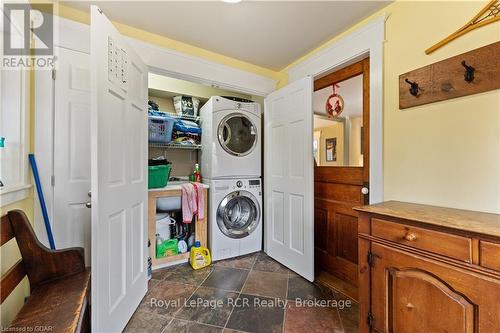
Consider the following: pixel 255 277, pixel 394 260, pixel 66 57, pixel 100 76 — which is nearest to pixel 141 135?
pixel 100 76

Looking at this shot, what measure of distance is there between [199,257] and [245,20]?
2.27m

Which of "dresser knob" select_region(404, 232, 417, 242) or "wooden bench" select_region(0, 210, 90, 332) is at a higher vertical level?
"dresser knob" select_region(404, 232, 417, 242)

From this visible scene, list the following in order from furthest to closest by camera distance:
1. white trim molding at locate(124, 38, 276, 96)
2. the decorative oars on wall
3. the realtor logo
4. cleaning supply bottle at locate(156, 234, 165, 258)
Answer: cleaning supply bottle at locate(156, 234, 165, 258)
white trim molding at locate(124, 38, 276, 96)
the realtor logo
the decorative oars on wall

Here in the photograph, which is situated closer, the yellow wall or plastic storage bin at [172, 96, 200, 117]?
the yellow wall

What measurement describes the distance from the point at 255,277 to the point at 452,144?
6.06 feet

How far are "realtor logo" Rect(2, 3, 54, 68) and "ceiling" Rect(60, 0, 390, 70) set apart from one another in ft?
0.64

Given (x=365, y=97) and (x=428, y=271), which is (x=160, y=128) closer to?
(x=365, y=97)

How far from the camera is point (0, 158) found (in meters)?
1.17

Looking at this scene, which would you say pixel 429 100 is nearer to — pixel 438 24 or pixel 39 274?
pixel 438 24

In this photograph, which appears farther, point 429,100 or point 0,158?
point 429,100

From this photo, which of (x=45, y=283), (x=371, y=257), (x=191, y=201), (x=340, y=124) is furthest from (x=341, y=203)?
(x=45, y=283)

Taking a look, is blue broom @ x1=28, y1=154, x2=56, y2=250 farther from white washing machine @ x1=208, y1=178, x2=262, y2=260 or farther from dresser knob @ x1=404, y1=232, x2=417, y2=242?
dresser knob @ x1=404, y1=232, x2=417, y2=242

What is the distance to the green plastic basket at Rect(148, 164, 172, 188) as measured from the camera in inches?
83.0

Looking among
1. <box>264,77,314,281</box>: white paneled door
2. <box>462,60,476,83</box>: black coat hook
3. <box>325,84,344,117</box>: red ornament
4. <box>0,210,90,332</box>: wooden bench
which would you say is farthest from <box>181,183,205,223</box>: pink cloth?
<box>462,60,476,83</box>: black coat hook
